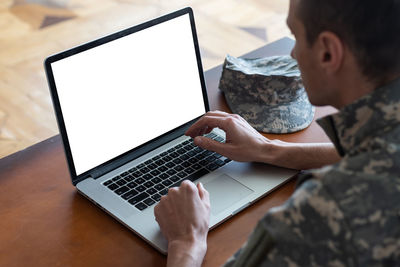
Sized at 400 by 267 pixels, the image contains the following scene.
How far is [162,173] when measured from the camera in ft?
4.24

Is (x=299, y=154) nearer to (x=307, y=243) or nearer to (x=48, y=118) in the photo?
(x=307, y=243)

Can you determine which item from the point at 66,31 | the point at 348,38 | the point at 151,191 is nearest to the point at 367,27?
the point at 348,38

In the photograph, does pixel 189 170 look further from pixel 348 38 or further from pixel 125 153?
pixel 348 38

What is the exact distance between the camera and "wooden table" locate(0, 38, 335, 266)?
1114mm

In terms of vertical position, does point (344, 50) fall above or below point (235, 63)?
above

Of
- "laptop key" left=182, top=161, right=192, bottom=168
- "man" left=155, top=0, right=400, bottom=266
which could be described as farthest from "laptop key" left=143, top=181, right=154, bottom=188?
"man" left=155, top=0, right=400, bottom=266

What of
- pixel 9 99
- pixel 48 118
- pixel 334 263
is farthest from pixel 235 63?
pixel 9 99

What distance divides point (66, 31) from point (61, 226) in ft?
7.94

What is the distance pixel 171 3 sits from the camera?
3.71 m

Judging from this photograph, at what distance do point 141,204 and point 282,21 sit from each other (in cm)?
260

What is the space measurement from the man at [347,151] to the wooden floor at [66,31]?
A: 190 cm

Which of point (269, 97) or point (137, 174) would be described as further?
point (269, 97)

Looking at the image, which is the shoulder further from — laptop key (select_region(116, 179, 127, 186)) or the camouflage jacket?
laptop key (select_region(116, 179, 127, 186))

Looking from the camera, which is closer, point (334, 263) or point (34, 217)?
point (334, 263)
